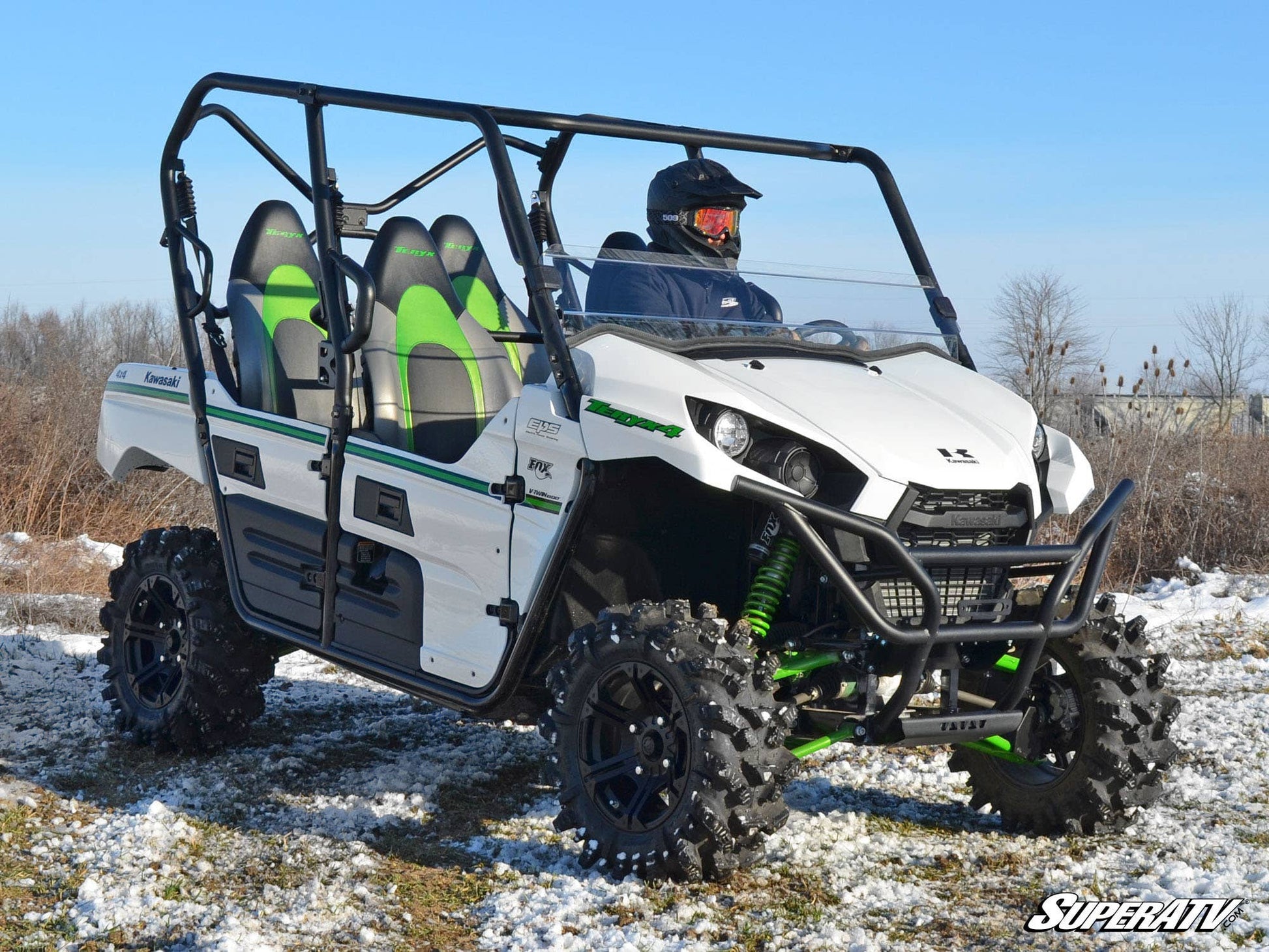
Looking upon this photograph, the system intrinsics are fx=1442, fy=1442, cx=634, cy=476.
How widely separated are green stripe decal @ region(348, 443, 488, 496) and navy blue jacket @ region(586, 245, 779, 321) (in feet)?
2.02

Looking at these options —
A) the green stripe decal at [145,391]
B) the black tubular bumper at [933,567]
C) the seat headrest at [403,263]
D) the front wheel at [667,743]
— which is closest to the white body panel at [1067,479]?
the black tubular bumper at [933,567]

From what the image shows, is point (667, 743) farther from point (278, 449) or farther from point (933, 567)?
point (278, 449)

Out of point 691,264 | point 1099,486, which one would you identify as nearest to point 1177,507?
point 1099,486

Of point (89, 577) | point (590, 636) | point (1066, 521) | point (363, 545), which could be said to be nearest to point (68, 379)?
point (89, 577)

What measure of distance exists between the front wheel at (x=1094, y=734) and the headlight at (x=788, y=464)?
1009mm

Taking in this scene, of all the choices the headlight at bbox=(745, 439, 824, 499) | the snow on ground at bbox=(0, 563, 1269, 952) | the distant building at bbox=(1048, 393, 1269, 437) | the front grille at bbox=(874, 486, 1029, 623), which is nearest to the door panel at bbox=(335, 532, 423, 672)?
the snow on ground at bbox=(0, 563, 1269, 952)

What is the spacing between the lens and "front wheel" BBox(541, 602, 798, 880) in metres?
3.58

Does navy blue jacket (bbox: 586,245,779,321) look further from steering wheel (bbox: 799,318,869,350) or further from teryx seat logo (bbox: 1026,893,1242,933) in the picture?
teryx seat logo (bbox: 1026,893,1242,933)

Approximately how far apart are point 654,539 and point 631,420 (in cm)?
63

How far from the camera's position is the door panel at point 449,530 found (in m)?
4.21

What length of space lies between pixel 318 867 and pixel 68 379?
11.5m

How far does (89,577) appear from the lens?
10.1 meters

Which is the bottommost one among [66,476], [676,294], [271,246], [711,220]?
[66,476]

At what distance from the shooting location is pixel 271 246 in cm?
602
